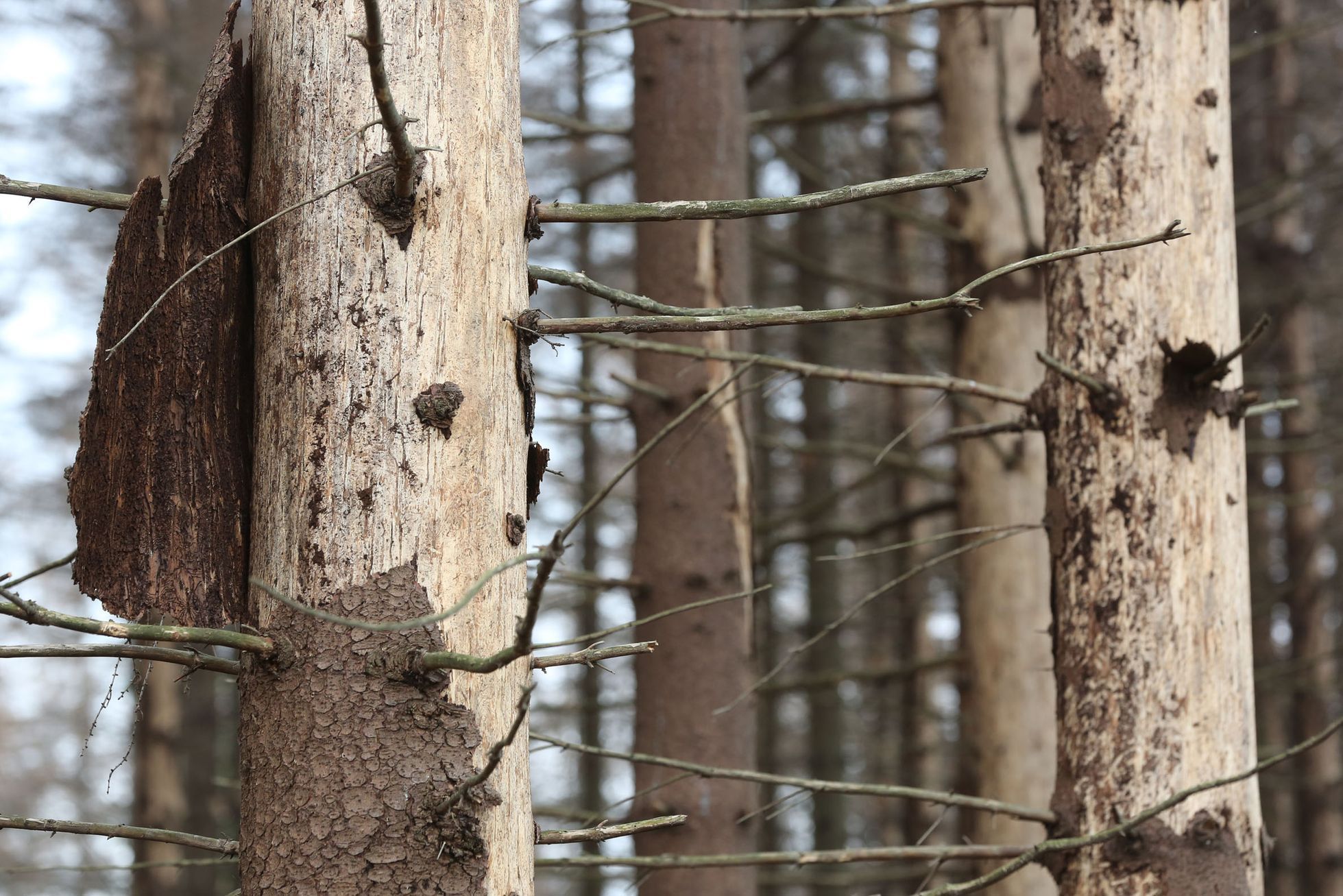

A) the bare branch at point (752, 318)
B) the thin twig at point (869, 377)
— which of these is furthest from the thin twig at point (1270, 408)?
the bare branch at point (752, 318)

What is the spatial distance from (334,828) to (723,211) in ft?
3.57

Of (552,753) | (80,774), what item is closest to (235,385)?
(552,753)

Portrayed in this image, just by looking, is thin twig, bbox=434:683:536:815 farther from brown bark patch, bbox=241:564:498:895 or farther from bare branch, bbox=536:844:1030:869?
bare branch, bbox=536:844:1030:869

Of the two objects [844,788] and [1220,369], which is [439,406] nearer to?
[844,788]

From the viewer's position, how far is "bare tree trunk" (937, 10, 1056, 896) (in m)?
4.98

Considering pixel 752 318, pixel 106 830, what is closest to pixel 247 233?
pixel 752 318

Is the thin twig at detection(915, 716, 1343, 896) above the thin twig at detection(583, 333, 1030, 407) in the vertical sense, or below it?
below

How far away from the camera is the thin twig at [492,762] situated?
50.4 inches

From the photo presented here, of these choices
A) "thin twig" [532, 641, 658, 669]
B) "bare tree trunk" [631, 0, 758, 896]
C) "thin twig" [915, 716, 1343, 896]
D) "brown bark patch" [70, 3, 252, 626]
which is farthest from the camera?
"bare tree trunk" [631, 0, 758, 896]

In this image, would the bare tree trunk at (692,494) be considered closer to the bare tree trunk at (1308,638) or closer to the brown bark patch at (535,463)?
the brown bark patch at (535,463)

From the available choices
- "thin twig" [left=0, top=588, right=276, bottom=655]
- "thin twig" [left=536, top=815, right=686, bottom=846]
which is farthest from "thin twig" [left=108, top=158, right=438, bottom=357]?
"thin twig" [left=536, top=815, right=686, bottom=846]

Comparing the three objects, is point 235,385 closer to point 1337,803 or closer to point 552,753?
point 1337,803

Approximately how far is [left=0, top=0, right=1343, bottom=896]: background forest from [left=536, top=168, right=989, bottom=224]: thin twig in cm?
55

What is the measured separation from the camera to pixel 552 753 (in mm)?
17562
